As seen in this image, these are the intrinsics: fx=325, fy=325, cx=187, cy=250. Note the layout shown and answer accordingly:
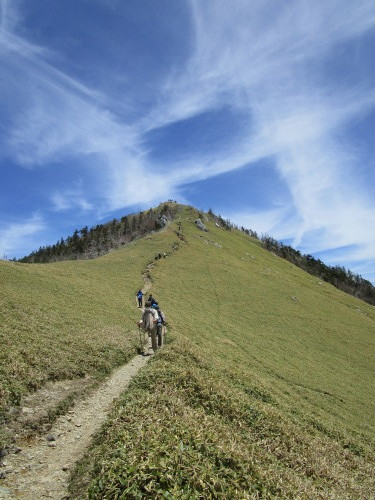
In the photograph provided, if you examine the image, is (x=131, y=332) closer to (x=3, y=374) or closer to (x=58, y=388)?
(x=58, y=388)

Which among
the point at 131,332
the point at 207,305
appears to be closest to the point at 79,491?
the point at 131,332

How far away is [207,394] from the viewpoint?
14.3 m

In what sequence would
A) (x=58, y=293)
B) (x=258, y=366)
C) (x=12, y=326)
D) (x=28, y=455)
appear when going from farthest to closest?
(x=58, y=293)
(x=258, y=366)
(x=12, y=326)
(x=28, y=455)

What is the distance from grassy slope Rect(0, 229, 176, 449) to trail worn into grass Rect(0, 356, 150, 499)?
1100mm

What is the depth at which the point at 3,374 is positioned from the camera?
13.7m

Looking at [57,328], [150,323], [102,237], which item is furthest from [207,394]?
[102,237]

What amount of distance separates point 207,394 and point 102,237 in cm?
15618

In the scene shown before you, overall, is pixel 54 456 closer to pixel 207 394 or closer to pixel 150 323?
pixel 207 394

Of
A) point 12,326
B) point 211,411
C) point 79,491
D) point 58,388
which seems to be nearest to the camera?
point 79,491

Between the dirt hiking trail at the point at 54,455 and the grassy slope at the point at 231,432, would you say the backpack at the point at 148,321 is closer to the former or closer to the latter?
the grassy slope at the point at 231,432

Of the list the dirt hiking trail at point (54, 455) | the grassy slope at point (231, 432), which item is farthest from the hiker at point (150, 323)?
the dirt hiking trail at point (54, 455)

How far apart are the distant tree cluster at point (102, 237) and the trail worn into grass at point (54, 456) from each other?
13091 centimetres

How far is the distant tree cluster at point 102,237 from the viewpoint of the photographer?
151125 millimetres

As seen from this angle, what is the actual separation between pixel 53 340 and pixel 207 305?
37798 mm
